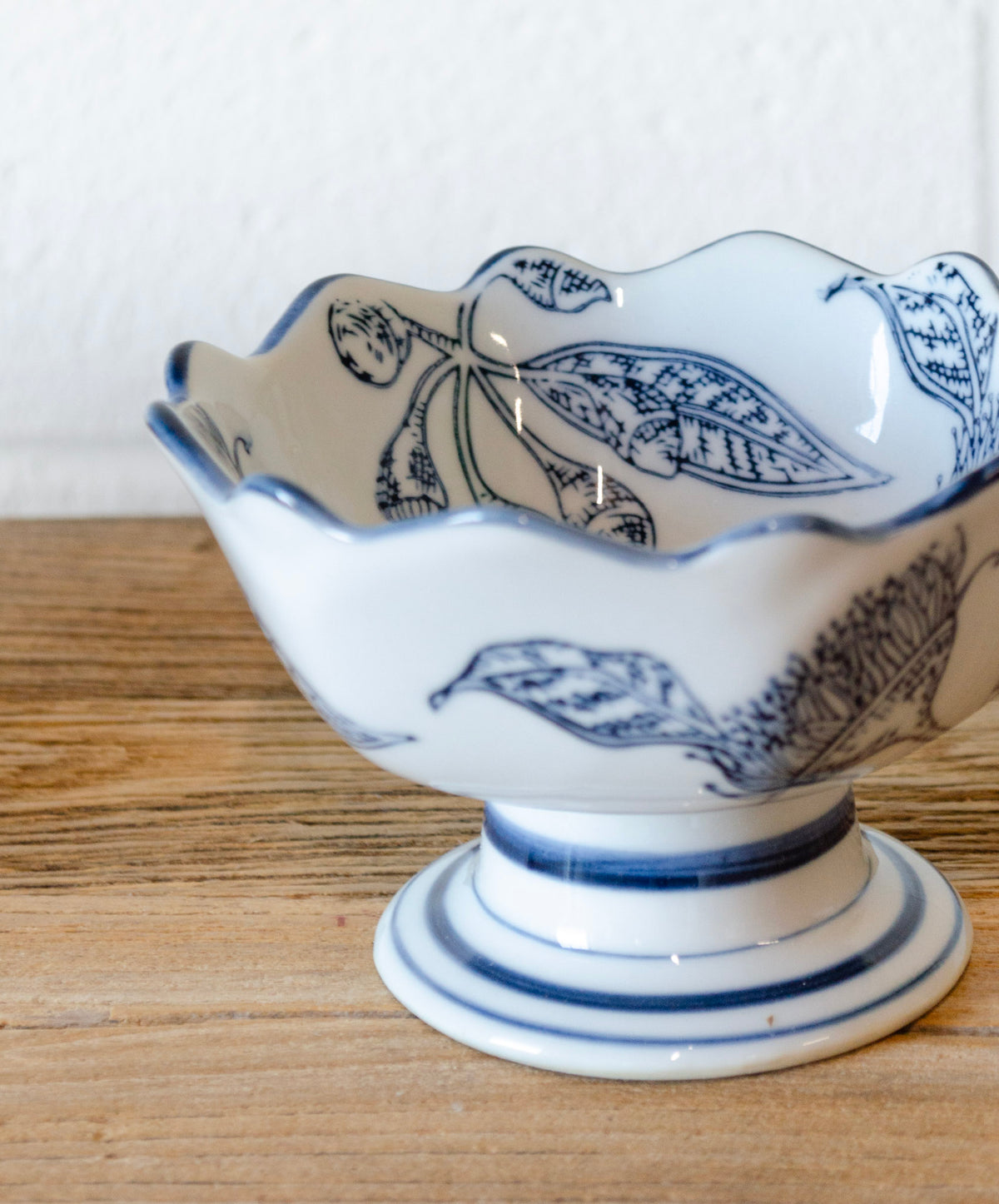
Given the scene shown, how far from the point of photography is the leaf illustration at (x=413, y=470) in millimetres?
405

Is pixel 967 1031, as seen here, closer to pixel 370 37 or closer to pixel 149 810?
pixel 149 810

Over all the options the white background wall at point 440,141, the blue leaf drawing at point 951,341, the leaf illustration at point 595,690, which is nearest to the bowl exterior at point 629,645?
the leaf illustration at point 595,690

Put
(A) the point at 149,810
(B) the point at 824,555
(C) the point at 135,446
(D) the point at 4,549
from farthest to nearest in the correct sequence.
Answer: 1. (C) the point at 135,446
2. (D) the point at 4,549
3. (A) the point at 149,810
4. (B) the point at 824,555

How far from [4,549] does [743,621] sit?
0.56m

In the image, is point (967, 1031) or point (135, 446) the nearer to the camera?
point (967, 1031)

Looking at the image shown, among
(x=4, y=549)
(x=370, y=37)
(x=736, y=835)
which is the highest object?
(x=370, y=37)

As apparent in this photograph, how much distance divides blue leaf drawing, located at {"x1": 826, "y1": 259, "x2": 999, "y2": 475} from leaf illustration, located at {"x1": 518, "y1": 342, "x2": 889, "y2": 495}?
1.5 inches

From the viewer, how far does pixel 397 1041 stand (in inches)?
11.7

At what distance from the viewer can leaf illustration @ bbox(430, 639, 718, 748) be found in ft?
0.79

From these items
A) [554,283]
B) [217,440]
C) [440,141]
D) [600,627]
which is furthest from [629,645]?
[440,141]

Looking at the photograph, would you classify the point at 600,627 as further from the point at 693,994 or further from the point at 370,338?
the point at 370,338

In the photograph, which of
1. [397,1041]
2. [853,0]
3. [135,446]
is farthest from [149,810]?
[853,0]

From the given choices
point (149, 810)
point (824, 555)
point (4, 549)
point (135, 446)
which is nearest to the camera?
point (824, 555)

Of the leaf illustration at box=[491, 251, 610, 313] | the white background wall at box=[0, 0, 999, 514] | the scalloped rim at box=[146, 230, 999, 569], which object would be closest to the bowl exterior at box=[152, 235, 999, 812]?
the scalloped rim at box=[146, 230, 999, 569]
